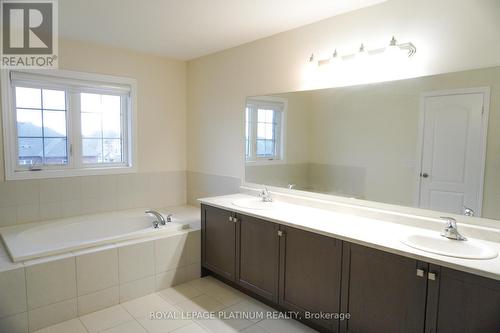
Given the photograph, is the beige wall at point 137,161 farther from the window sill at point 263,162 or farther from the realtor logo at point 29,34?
the window sill at point 263,162

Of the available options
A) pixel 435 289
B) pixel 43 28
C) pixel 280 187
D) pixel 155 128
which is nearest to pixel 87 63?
pixel 43 28

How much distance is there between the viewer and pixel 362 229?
6.68ft

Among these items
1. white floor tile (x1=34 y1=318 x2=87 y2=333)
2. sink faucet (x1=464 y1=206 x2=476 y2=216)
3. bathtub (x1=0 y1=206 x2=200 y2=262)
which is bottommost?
white floor tile (x1=34 y1=318 x2=87 y2=333)

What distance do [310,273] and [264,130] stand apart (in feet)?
4.94

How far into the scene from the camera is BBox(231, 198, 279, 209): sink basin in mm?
2736

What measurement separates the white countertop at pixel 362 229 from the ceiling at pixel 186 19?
5.19 feet

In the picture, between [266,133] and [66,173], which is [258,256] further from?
[66,173]

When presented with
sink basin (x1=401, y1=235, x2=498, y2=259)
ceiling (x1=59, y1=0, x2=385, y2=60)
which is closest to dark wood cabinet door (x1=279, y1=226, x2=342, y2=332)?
sink basin (x1=401, y1=235, x2=498, y2=259)

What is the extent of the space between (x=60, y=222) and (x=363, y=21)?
3303 mm

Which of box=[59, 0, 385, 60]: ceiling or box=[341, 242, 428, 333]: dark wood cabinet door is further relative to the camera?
box=[59, 0, 385, 60]: ceiling

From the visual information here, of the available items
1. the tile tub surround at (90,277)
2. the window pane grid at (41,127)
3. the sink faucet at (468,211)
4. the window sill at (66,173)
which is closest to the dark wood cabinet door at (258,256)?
the tile tub surround at (90,277)

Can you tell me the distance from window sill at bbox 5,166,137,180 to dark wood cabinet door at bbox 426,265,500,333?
3.22 m

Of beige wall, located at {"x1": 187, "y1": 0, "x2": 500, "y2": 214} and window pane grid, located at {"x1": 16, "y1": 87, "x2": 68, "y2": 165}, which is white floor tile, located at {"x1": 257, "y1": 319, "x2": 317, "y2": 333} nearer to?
beige wall, located at {"x1": 187, "y1": 0, "x2": 500, "y2": 214}

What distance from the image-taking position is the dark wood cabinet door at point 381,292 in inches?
64.6
